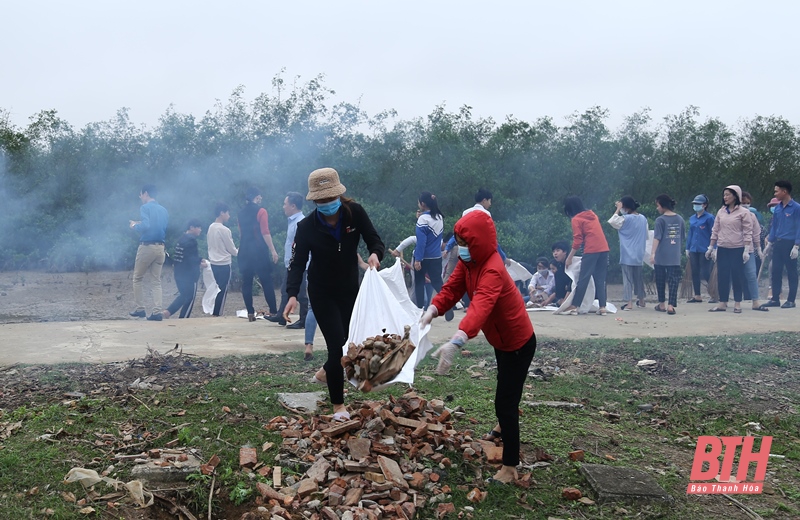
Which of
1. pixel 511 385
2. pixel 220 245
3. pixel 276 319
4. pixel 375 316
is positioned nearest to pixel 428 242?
pixel 276 319

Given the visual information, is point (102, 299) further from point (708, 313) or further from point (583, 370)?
point (708, 313)

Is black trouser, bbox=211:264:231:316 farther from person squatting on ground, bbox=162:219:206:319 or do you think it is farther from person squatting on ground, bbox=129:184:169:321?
person squatting on ground, bbox=129:184:169:321

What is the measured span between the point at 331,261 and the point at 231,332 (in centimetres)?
438

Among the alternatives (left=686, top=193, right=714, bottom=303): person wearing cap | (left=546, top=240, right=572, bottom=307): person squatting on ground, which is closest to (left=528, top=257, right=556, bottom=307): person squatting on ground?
(left=546, top=240, right=572, bottom=307): person squatting on ground

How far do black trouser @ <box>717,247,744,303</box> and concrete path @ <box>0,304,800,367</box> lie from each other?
1.01ft

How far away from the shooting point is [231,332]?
8.69 m

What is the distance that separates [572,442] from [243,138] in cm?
1218

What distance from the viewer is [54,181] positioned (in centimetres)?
1380

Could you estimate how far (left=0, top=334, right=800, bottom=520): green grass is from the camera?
3842mm

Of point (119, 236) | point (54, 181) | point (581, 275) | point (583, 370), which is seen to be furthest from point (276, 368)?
point (54, 181)

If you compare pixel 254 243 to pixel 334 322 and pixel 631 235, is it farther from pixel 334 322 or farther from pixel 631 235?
pixel 631 235

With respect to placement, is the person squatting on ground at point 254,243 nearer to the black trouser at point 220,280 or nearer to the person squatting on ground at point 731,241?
the black trouser at point 220,280

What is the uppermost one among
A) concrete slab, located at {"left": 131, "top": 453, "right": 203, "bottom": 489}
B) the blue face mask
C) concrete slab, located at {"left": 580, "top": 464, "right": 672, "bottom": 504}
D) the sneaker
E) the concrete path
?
the blue face mask

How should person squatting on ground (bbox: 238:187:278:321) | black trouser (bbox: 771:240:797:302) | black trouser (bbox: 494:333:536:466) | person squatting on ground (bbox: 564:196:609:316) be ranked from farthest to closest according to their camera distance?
black trouser (bbox: 771:240:797:302) → person squatting on ground (bbox: 564:196:609:316) → person squatting on ground (bbox: 238:187:278:321) → black trouser (bbox: 494:333:536:466)
